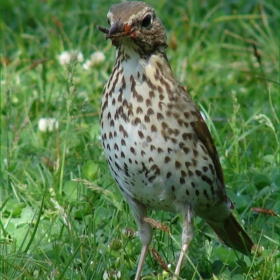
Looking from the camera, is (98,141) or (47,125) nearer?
(98,141)

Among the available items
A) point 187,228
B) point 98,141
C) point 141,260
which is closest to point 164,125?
point 187,228

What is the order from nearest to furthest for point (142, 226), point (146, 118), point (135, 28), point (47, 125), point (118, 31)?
point (118, 31) < point (135, 28) < point (146, 118) < point (142, 226) < point (47, 125)

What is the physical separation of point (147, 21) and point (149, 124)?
0.53m

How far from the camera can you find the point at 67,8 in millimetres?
9227

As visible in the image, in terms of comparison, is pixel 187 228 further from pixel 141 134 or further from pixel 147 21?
pixel 147 21

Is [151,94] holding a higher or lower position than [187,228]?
higher

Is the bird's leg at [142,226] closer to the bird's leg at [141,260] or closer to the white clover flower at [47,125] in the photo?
the bird's leg at [141,260]

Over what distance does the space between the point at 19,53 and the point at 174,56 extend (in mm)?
1393

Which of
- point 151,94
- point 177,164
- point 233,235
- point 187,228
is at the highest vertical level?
point 151,94

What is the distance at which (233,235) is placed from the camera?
5.53 meters

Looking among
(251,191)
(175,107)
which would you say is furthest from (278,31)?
(175,107)

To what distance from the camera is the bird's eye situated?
4.70 m

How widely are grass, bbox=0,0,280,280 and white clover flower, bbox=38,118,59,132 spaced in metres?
0.05

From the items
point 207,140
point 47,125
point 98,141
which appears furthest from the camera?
point 47,125
